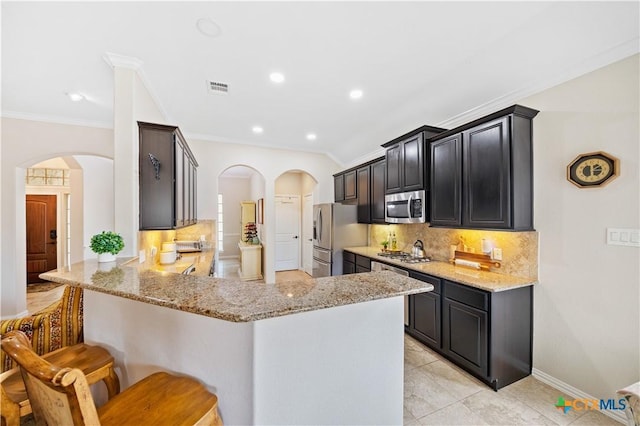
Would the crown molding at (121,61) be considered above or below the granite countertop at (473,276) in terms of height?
above

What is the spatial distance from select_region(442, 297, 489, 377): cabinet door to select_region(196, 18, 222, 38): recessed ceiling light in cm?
320

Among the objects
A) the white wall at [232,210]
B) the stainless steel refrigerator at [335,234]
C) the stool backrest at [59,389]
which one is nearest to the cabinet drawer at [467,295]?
the stainless steel refrigerator at [335,234]

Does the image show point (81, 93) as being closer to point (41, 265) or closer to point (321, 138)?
point (321, 138)

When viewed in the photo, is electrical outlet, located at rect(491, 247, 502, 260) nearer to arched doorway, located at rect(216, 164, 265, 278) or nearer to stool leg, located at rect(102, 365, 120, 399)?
stool leg, located at rect(102, 365, 120, 399)

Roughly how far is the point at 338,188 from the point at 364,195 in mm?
1049

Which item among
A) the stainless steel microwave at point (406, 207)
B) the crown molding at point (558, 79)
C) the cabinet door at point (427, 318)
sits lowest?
the cabinet door at point (427, 318)

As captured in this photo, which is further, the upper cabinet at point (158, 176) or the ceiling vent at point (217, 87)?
the ceiling vent at point (217, 87)

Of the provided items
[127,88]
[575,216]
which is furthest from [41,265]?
[575,216]

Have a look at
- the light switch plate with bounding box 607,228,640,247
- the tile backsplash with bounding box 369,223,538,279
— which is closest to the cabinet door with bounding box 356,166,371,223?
the tile backsplash with bounding box 369,223,538,279

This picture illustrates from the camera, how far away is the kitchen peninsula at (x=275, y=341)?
3.56ft

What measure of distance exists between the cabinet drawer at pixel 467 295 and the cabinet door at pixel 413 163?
1.25 meters

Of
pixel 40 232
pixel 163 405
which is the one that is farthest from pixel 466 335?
pixel 40 232

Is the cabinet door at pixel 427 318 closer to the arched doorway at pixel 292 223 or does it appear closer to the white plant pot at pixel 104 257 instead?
the white plant pot at pixel 104 257

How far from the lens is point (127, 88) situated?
95.8 inches
